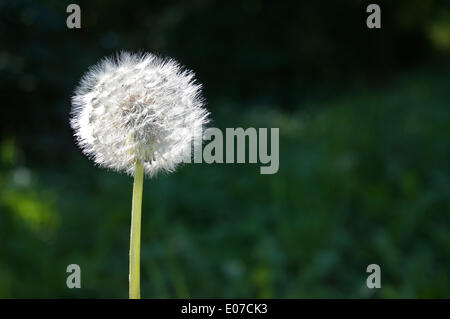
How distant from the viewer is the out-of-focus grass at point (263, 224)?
8.64ft

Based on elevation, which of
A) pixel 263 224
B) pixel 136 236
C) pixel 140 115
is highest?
pixel 140 115

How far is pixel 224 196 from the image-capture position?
3.90m

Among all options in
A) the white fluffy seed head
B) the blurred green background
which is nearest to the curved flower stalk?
the white fluffy seed head

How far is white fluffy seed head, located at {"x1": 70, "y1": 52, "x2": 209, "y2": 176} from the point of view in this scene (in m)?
0.79

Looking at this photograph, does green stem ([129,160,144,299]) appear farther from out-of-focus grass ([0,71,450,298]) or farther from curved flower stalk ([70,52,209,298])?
out-of-focus grass ([0,71,450,298])

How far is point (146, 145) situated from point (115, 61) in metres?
0.27

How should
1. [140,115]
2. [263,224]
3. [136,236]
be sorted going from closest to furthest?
[136,236] → [140,115] → [263,224]

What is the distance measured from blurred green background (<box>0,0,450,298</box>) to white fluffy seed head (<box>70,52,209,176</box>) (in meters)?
1.12

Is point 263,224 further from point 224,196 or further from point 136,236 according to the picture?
point 136,236

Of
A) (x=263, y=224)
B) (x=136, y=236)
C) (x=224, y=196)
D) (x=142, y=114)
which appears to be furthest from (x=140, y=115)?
(x=224, y=196)

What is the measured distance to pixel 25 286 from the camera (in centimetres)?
262

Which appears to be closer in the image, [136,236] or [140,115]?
[136,236]

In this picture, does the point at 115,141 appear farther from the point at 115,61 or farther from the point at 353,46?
the point at 353,46

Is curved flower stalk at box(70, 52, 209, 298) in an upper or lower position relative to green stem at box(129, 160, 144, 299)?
upper
